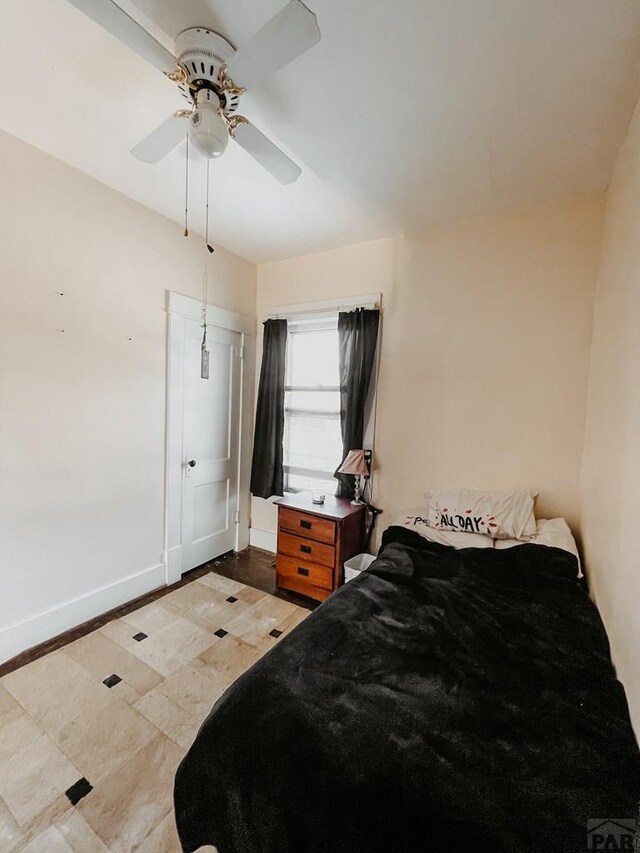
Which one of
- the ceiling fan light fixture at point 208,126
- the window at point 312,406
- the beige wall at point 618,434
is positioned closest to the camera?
the beige wall at point 618,434

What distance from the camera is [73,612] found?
2.07 m

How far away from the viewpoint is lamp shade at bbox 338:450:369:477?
2.49 m

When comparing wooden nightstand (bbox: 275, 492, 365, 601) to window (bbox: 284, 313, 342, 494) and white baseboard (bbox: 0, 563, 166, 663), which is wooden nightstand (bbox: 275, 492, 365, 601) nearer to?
window (bbox: 284, 313, 342, 494)

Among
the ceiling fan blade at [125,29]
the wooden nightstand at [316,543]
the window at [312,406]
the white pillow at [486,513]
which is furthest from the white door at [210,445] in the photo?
the white pillow at [486,513]

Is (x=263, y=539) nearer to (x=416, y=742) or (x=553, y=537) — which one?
(x=553, y=537)

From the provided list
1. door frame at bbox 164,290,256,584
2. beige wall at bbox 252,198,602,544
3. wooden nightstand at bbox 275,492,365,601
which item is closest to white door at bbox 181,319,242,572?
door frame at bbox 164,290,256,584

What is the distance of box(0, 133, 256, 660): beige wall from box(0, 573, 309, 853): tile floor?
38cm

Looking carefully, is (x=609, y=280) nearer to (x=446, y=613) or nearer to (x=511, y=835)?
(x=446, y=613)

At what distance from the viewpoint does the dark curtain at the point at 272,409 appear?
3057 mm

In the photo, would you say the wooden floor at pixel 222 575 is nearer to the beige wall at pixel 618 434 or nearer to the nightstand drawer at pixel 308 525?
the nightstand drawer at pixel 308 525

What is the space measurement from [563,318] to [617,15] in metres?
1.26

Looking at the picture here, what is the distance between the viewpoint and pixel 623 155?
1.54 m

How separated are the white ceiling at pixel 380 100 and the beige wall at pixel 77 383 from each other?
28 centimetres

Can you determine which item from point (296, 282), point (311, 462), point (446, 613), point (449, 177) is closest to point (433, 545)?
point (446, 613)
